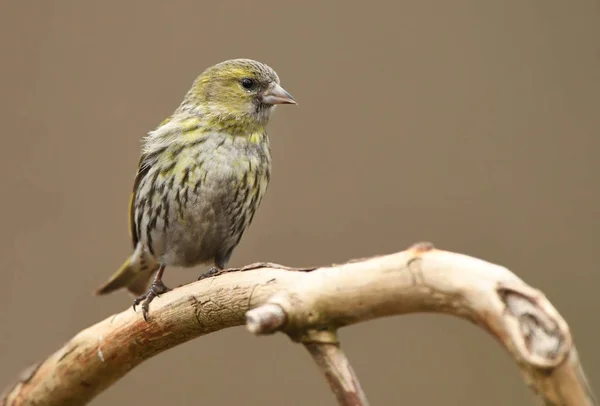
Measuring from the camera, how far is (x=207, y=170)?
7.04 ft

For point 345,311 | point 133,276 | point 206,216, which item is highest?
point 206,216

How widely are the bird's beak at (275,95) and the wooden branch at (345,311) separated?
0.64m

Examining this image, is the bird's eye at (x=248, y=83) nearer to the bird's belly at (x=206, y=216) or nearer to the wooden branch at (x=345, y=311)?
the bird's belly at (x=206, y=216)

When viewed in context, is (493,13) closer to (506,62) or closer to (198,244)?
(506,62)

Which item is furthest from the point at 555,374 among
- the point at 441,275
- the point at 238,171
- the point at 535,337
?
the point at 238,171

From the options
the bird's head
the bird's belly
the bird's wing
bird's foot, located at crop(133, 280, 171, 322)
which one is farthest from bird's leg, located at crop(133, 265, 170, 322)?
the bird's head

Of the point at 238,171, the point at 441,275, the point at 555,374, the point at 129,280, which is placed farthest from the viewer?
the point at 129,280

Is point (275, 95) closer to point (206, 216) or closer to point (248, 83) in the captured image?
point (248, 83)

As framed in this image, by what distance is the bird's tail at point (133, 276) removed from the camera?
8.19 feet

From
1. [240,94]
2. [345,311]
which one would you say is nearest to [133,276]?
[240,94]

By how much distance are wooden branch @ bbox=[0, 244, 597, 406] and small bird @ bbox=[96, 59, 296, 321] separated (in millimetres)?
186

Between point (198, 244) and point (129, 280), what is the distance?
39 cm

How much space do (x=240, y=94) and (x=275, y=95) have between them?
9cm

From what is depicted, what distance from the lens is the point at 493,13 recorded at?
347cm
